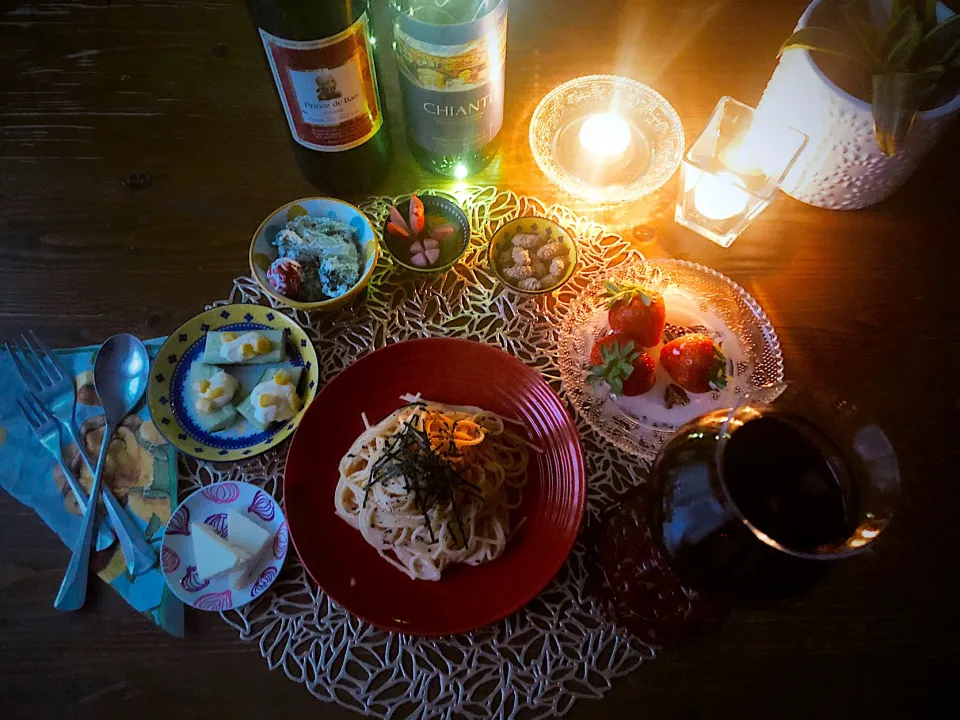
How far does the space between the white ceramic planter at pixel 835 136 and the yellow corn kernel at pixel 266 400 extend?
0.90 meters

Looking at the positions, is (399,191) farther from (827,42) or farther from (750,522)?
(750,522)

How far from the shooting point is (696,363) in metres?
0.93

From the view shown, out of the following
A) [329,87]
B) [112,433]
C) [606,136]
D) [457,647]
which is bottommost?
[457,647]

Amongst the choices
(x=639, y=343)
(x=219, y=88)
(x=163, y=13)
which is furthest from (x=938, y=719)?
(x=163, y=13)

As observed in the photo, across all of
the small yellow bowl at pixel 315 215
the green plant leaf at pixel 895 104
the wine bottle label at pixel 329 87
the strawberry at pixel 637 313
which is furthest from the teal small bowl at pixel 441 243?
the green plant leaf at pixel 895 104

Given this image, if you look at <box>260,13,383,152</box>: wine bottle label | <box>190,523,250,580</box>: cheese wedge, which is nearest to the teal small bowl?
<box>260,13,383,152</box>: wine bottle label

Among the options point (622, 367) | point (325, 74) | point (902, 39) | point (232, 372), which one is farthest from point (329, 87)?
point (902, 39)

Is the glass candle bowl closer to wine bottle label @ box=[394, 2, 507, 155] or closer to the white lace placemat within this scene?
wine bottle label @ box=[394, 2, 507, 155]

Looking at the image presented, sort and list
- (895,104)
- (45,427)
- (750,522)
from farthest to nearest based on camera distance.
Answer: (45,427) → (895,104) → (750,522)

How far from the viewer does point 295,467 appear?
883 millimetres

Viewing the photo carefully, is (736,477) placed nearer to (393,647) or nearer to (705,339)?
(705,339)

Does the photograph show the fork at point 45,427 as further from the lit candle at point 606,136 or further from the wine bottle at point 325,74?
the lit candle at point 606,136

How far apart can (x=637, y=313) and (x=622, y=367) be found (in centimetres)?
10

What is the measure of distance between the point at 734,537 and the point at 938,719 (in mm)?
527
